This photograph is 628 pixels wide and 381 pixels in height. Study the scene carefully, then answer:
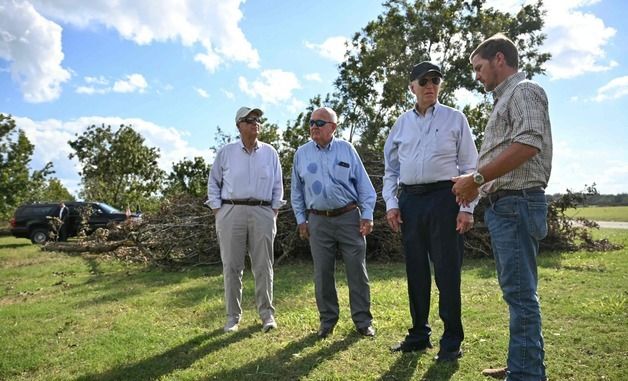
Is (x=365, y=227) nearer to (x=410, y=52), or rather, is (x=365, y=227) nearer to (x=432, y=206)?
(x=432, y=206)

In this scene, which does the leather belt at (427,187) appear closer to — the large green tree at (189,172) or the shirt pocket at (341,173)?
the shirt pocket at (341,173)

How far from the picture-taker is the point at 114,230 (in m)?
14.5

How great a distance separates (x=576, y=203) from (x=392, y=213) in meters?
9.57

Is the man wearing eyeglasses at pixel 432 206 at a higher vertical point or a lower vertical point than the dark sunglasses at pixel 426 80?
lower

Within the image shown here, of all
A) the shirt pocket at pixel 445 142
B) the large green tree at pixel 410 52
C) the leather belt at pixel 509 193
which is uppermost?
the large green tree at pixel 410 52

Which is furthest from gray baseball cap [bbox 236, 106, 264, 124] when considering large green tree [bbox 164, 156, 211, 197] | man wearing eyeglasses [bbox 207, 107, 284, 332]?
large green tree [bbox 164, 156, 211, 197]

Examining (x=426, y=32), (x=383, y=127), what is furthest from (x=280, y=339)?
(x=426, y=32)

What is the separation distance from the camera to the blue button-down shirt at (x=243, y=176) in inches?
198

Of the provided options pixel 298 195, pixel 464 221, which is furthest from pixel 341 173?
pixel 464 221

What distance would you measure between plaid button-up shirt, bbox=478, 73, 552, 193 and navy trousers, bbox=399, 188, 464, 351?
2.42ft

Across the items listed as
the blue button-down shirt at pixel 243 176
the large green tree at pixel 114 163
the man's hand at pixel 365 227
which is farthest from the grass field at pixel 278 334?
the large green tree at pixel 114 163

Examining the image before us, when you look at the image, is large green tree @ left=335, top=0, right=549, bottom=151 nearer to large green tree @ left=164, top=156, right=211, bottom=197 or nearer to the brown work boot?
large green tree @ left=164, top=156, right=211, bottom=197

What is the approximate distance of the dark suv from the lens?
63.7ft

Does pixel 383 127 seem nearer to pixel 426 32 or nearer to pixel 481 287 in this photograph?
pixel 426 32
